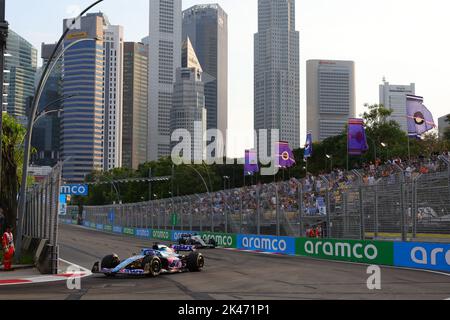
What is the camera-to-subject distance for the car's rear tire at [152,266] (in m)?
18.0

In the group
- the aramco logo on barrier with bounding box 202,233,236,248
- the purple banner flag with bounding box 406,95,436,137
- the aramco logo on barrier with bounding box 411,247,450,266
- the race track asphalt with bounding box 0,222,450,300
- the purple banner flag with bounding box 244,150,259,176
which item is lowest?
the aramco logo on barrier with bounding box 202,233,236,248

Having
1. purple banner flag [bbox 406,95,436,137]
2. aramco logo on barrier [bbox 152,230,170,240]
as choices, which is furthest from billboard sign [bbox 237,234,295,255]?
aramco logo on barrier [bbox 152,230,170,240]

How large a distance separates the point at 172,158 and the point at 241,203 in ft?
313

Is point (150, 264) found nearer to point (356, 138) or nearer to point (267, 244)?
point (267, 244)

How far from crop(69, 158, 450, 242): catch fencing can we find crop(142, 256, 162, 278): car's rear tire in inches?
348

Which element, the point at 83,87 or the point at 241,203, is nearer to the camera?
the point at 241,203

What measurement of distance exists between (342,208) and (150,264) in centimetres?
1030

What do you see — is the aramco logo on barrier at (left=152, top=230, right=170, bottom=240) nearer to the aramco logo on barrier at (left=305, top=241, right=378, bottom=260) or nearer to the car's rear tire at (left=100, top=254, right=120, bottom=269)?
the aramco logo on barrier at (left=305, top=241, right=378, bottom=260)

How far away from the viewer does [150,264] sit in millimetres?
18078

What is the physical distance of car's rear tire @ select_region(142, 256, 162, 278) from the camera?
709 inches

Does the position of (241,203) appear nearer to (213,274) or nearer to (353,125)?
(213,274)

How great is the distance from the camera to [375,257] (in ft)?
77.3

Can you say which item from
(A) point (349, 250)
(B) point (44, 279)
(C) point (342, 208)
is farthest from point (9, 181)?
(A) point (349, 250)
